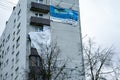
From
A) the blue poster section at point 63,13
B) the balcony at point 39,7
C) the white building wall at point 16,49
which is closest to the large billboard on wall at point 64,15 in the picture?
the blue poster section at point 63,13

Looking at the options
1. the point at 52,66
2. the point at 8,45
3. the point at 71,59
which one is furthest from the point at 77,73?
the point at 8,45

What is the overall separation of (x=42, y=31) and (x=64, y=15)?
5.04 metres

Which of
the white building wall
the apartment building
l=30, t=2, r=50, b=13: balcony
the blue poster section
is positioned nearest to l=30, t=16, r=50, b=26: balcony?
the apartment building

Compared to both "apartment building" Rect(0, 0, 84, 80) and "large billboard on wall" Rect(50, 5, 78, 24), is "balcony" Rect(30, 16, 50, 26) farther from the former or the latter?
"large billboard on wall" Rect(50, 5, 78, 24)

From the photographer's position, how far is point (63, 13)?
140 feet

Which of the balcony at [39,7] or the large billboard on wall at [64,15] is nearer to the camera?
the balcony at [39,7]

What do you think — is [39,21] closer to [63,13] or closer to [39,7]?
[39,7]

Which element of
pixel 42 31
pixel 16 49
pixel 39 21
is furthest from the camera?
pixel 16 49

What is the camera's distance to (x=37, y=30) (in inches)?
1561

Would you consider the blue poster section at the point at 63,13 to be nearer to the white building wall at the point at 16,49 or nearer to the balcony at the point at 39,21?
the balcony at the point at 39,21

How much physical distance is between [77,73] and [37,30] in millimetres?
8504

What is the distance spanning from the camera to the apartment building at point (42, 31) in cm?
3800

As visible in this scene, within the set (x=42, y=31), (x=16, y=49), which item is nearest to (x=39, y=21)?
(x=42, y=31)

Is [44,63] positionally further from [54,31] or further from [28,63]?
[54,31]
